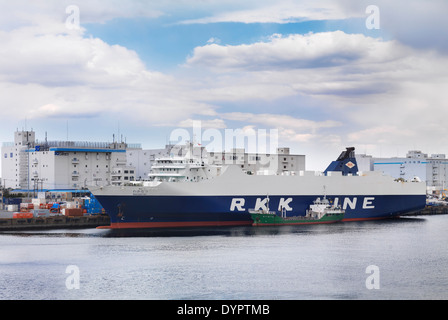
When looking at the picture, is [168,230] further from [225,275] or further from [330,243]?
[225,275]

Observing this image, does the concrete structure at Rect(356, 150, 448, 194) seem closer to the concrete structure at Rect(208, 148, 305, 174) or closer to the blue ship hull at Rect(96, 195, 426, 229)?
the concrete structure at Rect(208, 148, 305, 174)

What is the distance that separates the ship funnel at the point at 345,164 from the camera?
48703mm

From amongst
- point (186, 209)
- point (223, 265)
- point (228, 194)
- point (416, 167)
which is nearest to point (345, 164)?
point (228, 194)

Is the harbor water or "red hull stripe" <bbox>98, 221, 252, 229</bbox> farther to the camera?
"red hull stripe" <bbox>98, 221, 252, 229</bbox>

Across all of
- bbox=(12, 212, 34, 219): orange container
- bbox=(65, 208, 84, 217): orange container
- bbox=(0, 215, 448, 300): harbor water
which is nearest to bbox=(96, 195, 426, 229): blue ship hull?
bbox=(0, 215, 448, 300): harbor water

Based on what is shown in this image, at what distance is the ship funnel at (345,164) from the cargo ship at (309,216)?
3736 mm

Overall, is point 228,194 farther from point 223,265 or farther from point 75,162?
point 75,162

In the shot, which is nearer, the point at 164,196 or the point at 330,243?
the point at 330,243

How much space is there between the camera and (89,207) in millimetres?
48281

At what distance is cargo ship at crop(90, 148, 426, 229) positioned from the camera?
39250 mm

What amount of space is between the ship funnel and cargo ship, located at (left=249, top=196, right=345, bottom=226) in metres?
3.74
